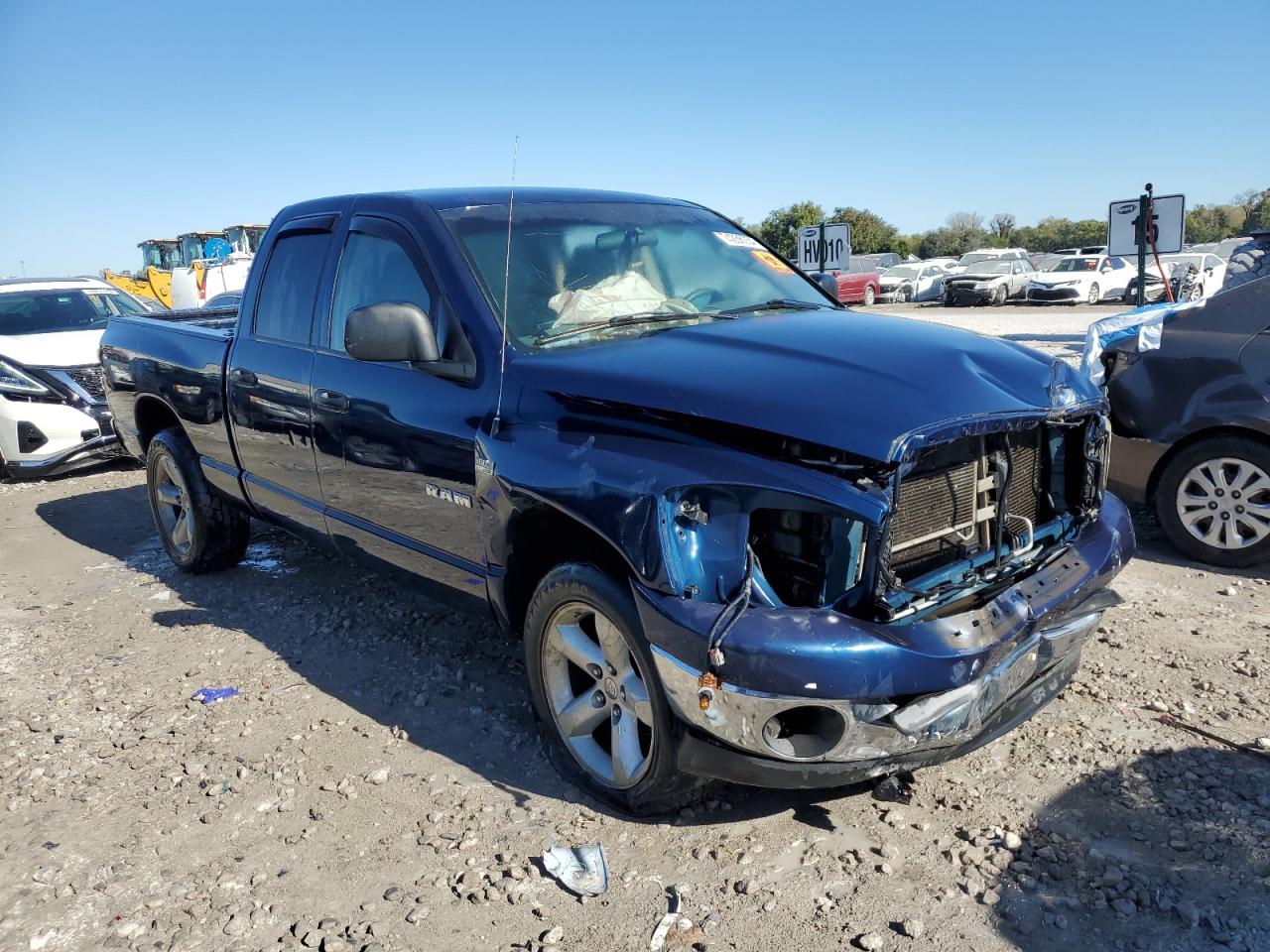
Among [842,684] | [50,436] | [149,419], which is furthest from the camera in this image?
[50,436]

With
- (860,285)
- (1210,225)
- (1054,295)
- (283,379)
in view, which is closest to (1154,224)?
(283,379)

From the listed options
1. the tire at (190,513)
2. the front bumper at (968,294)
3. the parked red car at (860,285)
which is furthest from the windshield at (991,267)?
the tire at (190,513)

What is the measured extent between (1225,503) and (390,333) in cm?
429

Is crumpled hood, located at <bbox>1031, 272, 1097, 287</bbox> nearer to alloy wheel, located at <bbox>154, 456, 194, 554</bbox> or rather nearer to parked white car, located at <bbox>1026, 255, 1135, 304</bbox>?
parked white car, located at <bbox>1026, 255, 1135, 304</bbox>

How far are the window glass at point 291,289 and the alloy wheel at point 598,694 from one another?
2018 mm

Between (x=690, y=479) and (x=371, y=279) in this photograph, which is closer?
(x=690, y=479)

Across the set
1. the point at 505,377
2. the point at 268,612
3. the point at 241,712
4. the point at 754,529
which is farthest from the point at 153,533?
the point at 754,529

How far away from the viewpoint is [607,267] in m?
3.76

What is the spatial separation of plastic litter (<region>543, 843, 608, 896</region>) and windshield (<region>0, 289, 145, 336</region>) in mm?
8739

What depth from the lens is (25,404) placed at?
8.55 meters

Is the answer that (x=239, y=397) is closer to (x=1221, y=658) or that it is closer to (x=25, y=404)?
(x=1221, y=658)

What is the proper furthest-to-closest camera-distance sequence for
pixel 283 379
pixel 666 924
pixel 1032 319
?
pixel 1032 319 < pixel 283 379 < pixel 666 924

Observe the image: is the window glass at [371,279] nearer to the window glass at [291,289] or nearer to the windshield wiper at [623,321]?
the window glass at [291,289]

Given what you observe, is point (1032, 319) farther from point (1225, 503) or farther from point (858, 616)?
point (858, 616)
